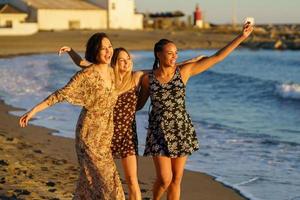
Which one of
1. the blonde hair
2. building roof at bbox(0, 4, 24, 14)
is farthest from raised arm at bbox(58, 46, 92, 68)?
building roof at bbox(0, 4, 24, 14)

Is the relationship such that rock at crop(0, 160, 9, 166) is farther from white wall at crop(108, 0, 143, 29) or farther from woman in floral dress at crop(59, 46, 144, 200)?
white wall at crop(108, 0, 143, 29)

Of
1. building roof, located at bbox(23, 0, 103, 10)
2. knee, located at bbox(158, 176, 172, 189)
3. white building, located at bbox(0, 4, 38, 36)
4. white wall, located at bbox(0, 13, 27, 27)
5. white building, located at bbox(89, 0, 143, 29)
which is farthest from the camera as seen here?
white building, located at bbox(89, 0, 143, 29)

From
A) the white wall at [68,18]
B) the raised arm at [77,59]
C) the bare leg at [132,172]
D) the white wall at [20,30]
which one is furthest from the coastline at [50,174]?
the white wall at [68,18]

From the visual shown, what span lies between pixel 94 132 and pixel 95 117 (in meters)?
0.12

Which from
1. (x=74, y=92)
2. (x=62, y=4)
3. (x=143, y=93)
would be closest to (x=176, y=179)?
(x=143, y=93)

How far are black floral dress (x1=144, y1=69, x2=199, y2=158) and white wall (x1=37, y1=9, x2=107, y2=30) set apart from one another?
49113 millimetres

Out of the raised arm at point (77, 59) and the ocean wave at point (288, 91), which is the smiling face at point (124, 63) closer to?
the raised arm at point (77, 59)

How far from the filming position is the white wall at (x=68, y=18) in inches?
2122

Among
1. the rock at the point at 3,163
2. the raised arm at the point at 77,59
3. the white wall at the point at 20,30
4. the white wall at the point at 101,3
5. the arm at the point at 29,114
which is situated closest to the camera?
the arm at the point at 29,114

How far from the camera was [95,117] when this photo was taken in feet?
16.6

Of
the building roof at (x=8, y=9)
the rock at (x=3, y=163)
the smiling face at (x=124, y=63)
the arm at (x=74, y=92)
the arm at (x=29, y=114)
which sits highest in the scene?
the smiling face at (x=124, y=63)

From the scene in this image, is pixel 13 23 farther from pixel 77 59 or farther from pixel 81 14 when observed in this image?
pixel 77 59

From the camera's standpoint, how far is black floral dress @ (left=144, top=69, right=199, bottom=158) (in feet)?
17.4

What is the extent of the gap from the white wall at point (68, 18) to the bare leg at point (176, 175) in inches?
1930
